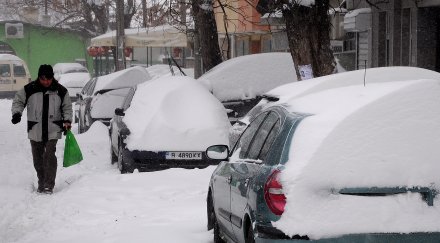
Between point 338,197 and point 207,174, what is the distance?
24.5 ft

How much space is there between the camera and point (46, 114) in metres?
13.0

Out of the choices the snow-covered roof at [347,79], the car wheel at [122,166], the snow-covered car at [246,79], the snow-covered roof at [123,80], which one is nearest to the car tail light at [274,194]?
the snow-covered roof at [347,79]

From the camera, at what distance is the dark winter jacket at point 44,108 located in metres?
13.0

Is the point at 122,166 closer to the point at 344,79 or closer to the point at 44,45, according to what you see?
the point at 344,79

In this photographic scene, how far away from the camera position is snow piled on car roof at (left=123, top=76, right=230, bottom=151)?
14.0 meters

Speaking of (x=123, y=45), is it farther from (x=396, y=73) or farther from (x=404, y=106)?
(x=404, y=106)

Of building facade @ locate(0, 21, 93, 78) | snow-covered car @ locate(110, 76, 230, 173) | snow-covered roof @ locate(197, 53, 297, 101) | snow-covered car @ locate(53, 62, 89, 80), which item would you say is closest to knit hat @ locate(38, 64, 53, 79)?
snow-covered car @ locate(110, 76, 230, 173)

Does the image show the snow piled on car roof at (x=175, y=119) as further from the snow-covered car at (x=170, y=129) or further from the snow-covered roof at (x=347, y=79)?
the snow-covered roof at (x=347, y=79)

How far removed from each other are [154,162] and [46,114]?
187 centimetres

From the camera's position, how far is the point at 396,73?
37.4 ft

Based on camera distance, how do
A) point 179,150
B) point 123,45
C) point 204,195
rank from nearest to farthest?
point 204,195 → point 179,150 → point 123,45

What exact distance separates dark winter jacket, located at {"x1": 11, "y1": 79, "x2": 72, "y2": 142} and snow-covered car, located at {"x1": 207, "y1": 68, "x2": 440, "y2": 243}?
23.4ft

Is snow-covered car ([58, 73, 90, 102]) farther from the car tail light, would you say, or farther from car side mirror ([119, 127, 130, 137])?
the car tail light

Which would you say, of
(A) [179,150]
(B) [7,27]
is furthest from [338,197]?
(B) [7,27]
